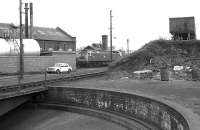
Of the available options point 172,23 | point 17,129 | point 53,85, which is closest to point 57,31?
point 172,23

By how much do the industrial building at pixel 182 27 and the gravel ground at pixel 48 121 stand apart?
67.0ft

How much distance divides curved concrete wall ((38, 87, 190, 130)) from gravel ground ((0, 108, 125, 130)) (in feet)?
3.44

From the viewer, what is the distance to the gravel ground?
48.4 feet

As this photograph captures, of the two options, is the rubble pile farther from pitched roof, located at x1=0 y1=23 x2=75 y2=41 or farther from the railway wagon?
pitched roof, located at x1=0 y1=23 x2=75 y2=41

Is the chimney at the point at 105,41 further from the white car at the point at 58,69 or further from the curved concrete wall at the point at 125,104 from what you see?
the curved concrete wall at the point at 125,104

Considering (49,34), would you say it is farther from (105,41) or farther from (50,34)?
(105,41)

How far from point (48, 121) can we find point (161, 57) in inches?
653

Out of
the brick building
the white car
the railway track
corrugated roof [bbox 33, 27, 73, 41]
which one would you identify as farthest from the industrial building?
corrugated roof [bbox 33, 27, 73, 41]

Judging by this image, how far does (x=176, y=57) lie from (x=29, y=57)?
1973 centimetres

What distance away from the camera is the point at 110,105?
52.3ft

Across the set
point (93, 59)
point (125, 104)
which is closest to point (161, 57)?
point (125, 104)

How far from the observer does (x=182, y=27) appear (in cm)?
3253

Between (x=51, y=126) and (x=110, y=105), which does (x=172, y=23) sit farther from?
(x=51, y=126)

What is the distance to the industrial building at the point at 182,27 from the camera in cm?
3225
